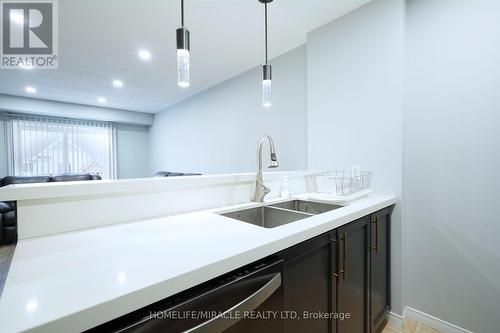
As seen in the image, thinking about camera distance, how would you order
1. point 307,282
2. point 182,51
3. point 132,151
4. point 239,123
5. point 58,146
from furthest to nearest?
point 132,151
point 58,146
point 239,123
point 182,51
point 307,282

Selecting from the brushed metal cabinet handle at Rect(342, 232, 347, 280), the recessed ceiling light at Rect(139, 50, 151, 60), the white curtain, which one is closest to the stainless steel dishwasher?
the brushed metal cabinet handle at Rect(342, 232, 347, 280)

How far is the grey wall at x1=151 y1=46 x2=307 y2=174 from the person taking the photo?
2697mm

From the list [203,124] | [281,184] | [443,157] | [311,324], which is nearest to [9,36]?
[203,124]

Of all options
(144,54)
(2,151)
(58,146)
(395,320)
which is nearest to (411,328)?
(395,320)

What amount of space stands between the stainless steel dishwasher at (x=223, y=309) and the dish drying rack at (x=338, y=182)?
3.41 ft

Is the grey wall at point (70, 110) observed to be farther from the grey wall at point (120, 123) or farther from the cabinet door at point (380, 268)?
the cabinet door at point (380, 268)

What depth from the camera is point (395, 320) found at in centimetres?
170

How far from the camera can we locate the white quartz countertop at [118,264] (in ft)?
1.40

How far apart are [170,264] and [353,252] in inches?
40.6

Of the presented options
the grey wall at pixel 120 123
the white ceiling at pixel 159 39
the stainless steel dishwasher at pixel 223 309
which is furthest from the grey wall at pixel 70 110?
the stainless steel dishwasher at pixel 223 309

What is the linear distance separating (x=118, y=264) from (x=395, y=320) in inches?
79.3

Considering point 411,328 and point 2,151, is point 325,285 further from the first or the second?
point 2,151

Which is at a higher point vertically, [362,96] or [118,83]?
[118,83]

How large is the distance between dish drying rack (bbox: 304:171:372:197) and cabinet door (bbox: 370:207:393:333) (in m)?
0.24
